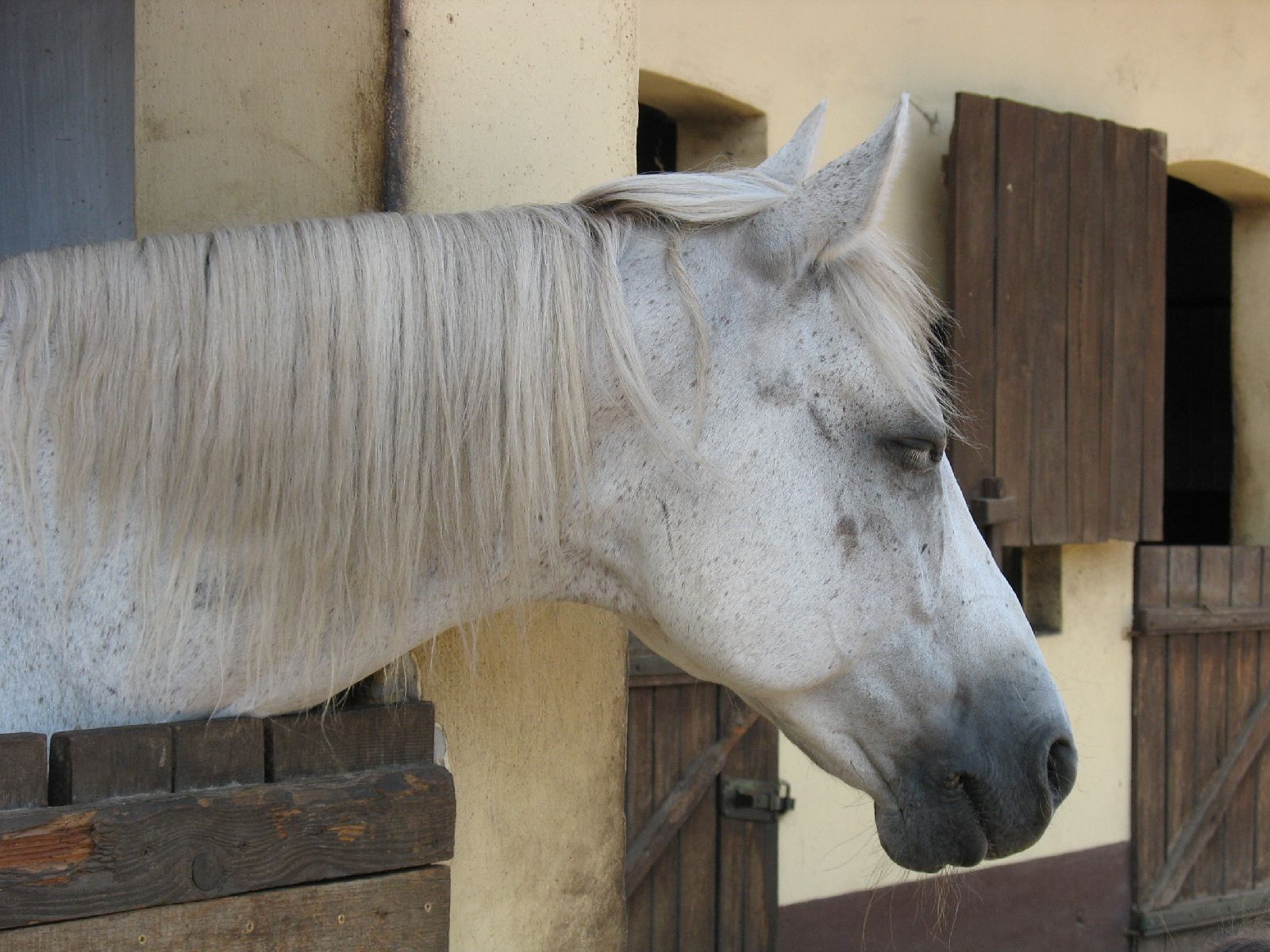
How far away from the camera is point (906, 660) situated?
130 centimetres

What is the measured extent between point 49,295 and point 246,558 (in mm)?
318

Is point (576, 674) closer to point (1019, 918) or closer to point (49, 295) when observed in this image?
point (49, 295)

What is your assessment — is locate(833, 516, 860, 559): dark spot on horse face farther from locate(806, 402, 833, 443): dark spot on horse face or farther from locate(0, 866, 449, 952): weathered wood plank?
locate(0, 866, 449, 952): weathered wood plank

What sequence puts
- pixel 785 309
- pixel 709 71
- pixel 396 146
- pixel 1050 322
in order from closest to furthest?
pixel 785 309, pixel 396 146, pixel 709 71, pixel 1050 322

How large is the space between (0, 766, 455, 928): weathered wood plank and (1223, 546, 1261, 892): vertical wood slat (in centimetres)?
400

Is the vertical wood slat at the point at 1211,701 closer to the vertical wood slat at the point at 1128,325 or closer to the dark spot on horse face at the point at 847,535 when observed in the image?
the vertical wood slat at the point at 1128,325

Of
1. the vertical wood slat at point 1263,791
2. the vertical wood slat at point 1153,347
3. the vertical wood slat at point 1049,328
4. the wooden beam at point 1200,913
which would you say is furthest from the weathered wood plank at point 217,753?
the vertical wood slat at point 1263,791

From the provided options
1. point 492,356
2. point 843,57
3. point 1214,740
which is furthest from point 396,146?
point 1214,740

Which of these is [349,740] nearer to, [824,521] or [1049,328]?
[824,521]

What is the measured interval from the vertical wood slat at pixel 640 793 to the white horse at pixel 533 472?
1.82m

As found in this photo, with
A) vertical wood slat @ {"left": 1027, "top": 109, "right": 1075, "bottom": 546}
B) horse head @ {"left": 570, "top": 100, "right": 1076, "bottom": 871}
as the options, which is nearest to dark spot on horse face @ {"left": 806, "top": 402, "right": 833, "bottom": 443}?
horse head @ {"left": 570, "top": 100, "right": 1076, "bottom": 871}

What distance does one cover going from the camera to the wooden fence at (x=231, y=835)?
1007mm

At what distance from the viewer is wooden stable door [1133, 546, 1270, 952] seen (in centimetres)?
418

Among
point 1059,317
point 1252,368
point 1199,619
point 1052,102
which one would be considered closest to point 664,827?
point 1059,317
